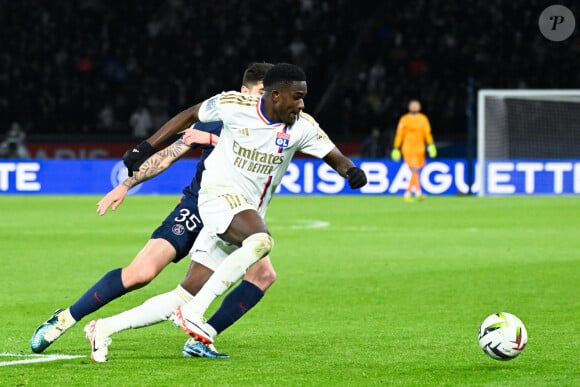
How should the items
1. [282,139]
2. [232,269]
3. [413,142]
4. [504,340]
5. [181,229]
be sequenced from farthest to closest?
1. [413,142]
2. [181,229]
3. [282,139]
4. [504,340]
5. [232,269]

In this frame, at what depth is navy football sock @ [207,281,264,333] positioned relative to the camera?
7.48 metres

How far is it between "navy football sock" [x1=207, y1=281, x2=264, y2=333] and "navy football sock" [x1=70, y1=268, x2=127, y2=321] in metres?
0.58

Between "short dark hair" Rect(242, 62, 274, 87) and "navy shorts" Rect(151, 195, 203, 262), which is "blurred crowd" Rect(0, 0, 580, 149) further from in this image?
"navy shorts" Rect(151, 195, 203, 262)

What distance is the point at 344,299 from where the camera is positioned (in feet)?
36.4

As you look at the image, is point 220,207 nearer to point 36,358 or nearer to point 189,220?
point 189,220

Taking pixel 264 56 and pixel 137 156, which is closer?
pixel 137 156

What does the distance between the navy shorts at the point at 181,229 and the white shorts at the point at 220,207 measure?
0.31 metres

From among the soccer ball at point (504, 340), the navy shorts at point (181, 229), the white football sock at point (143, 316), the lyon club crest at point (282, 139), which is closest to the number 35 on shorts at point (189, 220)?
the navy shorts at point (181, 229)

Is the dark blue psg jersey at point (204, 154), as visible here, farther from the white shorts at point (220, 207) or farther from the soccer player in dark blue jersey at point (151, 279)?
the white shorts at point (220, 207)

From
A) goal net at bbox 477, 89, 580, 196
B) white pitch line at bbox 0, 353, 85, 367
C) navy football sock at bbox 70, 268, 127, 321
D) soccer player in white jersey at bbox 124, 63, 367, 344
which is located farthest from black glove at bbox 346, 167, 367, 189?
goal net at bbox 477, 89, 580, 196

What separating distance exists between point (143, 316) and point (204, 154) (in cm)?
123

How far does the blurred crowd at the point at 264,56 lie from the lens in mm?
32062

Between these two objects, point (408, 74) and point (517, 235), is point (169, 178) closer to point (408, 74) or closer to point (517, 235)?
point (408, 74)

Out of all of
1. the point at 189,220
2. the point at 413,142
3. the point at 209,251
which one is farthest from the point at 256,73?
the point at 413,142
